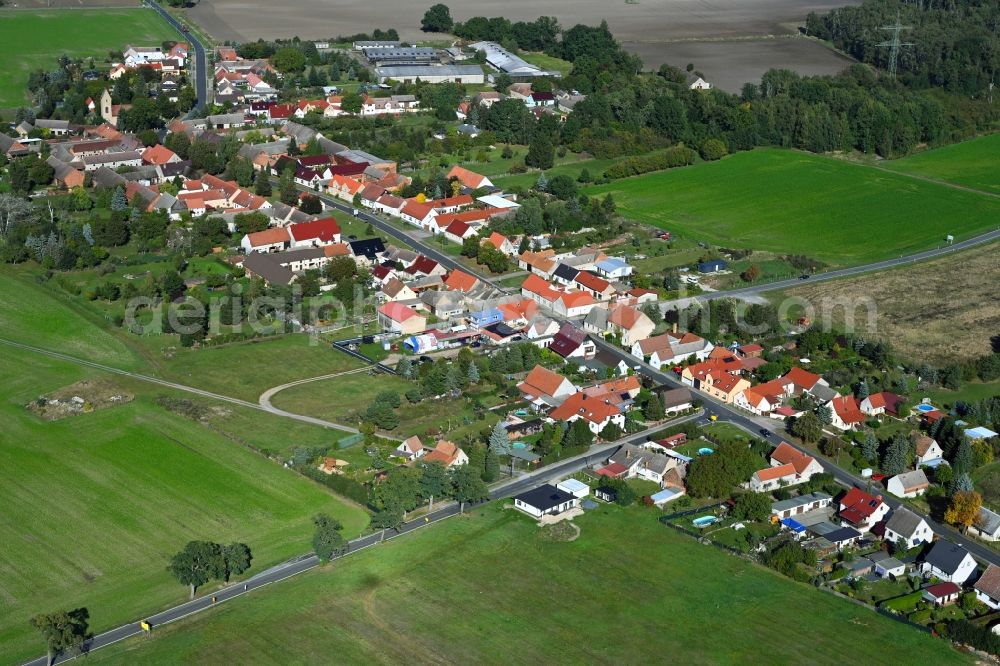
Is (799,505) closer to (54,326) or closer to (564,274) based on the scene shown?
(564,274)

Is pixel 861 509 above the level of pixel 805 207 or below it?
below

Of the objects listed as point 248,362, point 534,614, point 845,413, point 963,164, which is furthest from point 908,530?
point 963,164

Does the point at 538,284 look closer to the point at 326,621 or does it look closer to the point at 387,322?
the point at 387,322

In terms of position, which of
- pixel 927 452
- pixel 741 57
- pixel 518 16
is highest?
pixel 518 16

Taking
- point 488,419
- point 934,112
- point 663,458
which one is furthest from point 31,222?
point 934,112

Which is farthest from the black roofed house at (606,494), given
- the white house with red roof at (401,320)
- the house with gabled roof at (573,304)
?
the house with gabled roof at (573,304)

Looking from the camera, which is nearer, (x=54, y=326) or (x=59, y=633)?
(x=59, y=633)

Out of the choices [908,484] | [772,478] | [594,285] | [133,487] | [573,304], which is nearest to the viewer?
[133,487]
